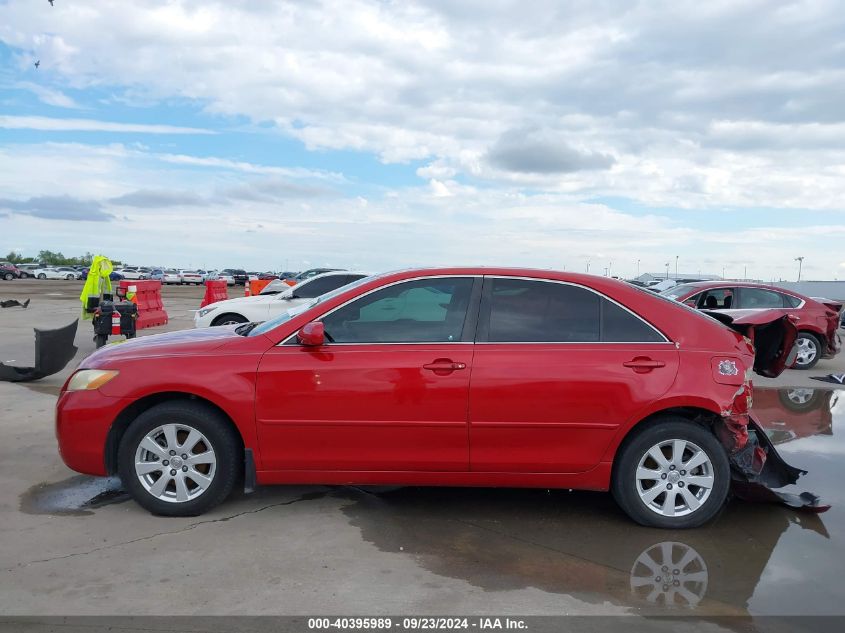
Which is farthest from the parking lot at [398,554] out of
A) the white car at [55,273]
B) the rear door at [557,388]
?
the white car at [55,273]

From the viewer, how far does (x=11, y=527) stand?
4.36m

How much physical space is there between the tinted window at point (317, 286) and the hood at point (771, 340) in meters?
8.10

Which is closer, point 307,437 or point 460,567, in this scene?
point 460,567

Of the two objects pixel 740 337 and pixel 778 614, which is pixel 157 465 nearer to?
pixel 778 614

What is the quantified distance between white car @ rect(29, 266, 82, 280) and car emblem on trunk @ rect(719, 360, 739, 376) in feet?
238

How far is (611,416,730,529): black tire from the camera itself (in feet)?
14.5

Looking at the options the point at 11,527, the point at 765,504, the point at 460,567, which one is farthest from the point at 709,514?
the point at 11,527

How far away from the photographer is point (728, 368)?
14.7 ft

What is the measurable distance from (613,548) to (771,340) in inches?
84.3

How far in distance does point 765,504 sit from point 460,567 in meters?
2.56

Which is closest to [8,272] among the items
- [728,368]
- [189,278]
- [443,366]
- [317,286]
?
[189,278]

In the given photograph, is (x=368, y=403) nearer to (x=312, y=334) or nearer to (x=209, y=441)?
(x=312, y=334)

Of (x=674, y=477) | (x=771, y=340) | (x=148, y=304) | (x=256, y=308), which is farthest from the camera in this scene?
(x=148, y=304)

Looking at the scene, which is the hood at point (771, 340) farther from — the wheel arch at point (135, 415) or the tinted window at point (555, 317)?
the wheel arch at point (135, 415)
